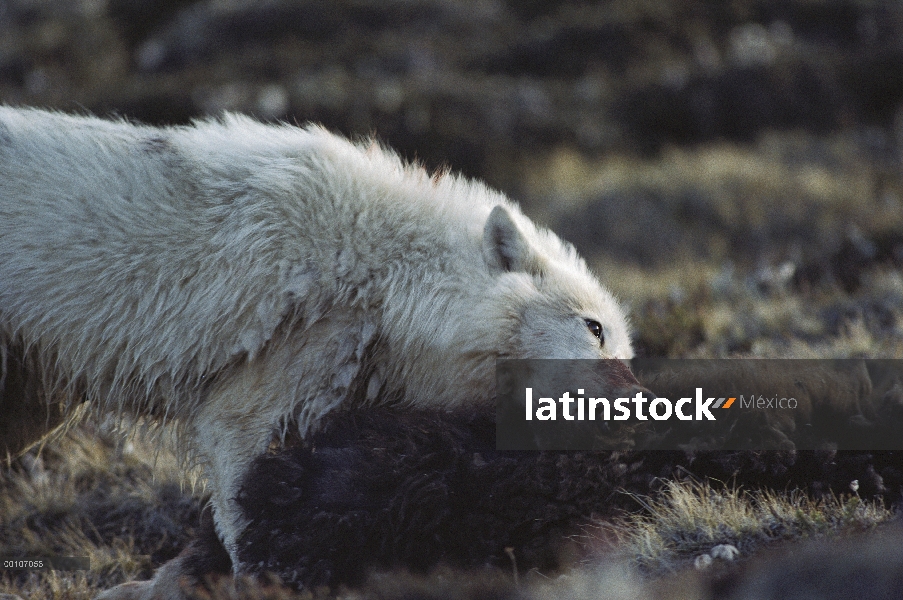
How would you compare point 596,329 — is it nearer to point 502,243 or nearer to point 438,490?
point 502,243

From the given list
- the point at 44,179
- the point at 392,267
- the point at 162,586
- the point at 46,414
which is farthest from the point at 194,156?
the point at 162,586

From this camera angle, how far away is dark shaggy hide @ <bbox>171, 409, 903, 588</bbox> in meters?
3.62

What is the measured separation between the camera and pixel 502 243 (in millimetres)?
4707

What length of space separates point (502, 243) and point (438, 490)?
1515mm

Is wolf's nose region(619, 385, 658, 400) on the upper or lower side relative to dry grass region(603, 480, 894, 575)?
upper

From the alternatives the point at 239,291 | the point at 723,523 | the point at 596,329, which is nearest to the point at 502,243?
the point at 596,329

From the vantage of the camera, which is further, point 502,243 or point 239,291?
point 502,243

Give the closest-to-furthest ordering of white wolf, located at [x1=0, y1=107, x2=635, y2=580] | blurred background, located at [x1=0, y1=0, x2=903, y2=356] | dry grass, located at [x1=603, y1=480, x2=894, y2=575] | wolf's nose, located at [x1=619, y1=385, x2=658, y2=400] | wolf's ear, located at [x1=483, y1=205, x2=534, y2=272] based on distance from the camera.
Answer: dry grass, located at [x1=603, y1=480, x2=894, y2=575] → wolf's nose, located at [x1=619, y1=385, x2=658, y2=400] → white wolf, located at [x1=0, y1=107, x2=635, y2=580] → wolf's ear, located at [x1=483, y1=205, x2=534, y2=272] → blurred background, located at [x1=0, y1=0, x2=903, y2=356]

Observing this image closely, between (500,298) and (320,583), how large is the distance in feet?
5.53

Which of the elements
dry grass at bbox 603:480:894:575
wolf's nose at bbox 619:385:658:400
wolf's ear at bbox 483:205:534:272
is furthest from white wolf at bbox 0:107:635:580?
dry grass at bbox 603:480:894:575

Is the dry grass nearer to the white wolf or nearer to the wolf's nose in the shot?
the wolf's nose

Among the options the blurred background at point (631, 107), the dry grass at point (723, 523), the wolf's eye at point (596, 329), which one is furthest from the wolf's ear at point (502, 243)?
the blurred background at point (631, 107)

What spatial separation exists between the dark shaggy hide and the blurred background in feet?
8.86

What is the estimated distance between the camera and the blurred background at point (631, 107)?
364 inches
